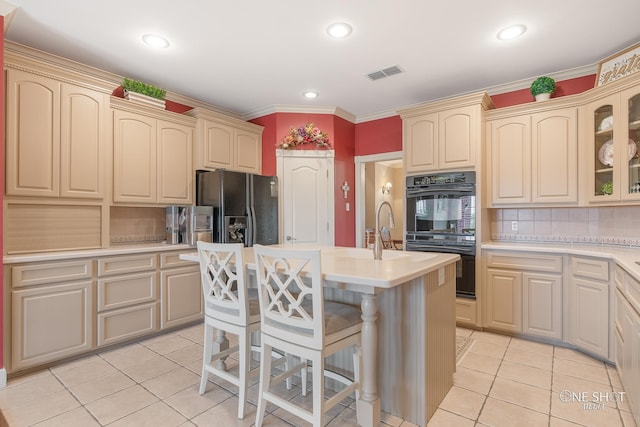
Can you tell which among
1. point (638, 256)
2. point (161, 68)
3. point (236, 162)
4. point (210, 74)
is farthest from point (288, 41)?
point (638, 256)

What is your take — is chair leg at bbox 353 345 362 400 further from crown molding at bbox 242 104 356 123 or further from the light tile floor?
crown molding at bbox 242 104 356 123

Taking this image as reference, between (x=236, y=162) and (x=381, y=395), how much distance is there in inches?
124

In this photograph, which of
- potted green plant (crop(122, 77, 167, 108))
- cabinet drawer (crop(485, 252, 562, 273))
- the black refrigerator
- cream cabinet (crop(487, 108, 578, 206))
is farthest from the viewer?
the black refrigerator

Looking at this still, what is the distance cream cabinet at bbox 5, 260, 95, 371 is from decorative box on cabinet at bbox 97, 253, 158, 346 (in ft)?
0.27

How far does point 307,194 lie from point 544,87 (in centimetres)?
278

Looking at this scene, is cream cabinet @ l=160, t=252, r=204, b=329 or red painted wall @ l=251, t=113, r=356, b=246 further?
red painted wall @ l=251, t=113, r=356, b=246

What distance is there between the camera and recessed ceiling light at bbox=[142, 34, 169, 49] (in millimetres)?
2655

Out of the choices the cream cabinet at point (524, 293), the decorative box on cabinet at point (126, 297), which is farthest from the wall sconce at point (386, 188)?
the decorative box on cabinet at point (126, 297)

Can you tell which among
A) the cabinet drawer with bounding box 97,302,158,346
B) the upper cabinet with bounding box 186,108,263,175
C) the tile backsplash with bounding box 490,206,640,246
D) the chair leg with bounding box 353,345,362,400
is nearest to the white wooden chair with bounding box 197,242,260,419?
the chair leg with bounding box 353,345,362,400

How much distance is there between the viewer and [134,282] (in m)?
3.07

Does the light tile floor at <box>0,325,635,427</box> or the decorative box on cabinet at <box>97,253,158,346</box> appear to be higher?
the decorative box on cabinet at <box>97,253,158,346</box>

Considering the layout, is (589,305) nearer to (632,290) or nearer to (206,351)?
(632,290)

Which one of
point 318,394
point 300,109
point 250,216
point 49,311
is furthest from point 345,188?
point 49,311

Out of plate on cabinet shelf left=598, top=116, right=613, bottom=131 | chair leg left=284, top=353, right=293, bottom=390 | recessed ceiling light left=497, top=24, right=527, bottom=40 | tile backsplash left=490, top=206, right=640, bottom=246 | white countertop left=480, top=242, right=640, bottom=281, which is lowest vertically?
chair leg left=284, top=353, right=293, bottom=390
